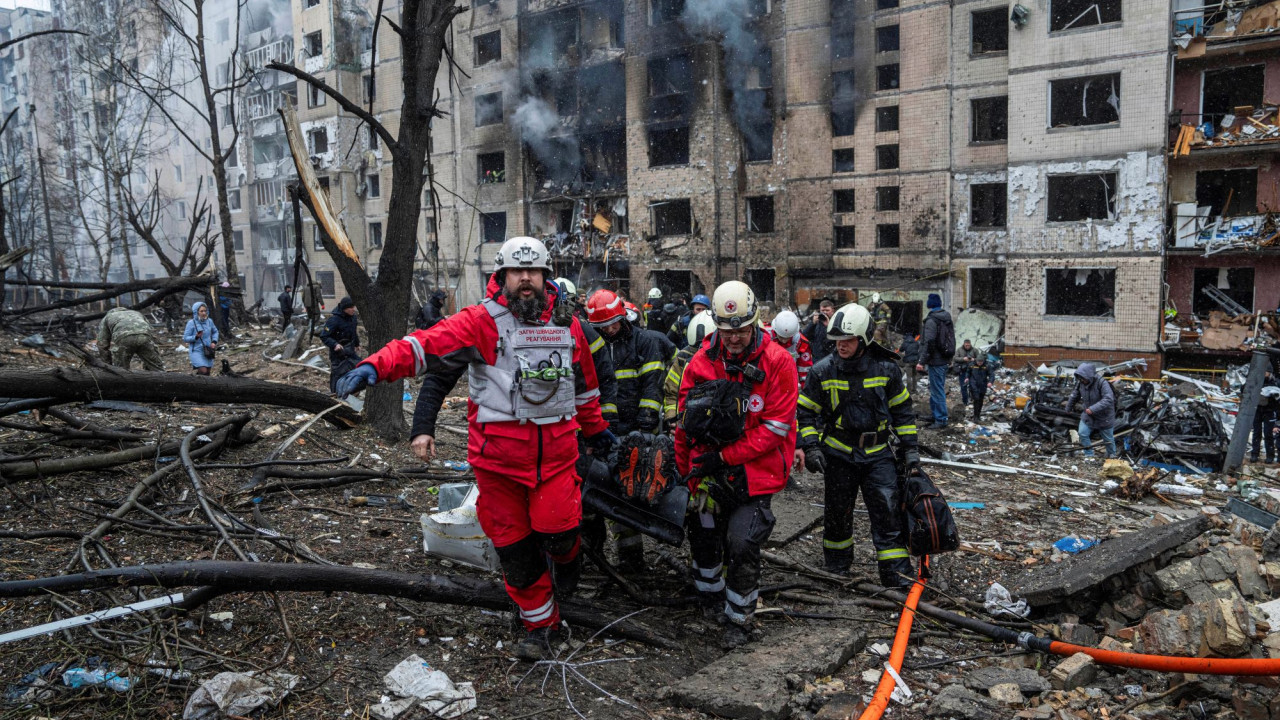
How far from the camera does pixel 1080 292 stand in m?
20.9

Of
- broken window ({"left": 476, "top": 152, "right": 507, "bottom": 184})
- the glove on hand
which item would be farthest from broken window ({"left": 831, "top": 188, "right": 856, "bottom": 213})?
the glove on hand

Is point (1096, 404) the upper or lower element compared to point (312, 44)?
lower

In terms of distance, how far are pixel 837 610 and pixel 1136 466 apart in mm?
6996

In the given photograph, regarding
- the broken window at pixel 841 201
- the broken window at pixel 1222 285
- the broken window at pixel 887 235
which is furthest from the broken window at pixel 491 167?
the broken window at pixel 1222 285

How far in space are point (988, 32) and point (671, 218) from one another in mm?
11371

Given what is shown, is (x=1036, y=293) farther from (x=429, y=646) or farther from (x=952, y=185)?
(x=429, y=646)

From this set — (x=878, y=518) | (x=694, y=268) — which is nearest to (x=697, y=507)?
(x=878, y=518)

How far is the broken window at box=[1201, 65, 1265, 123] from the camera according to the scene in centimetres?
1936

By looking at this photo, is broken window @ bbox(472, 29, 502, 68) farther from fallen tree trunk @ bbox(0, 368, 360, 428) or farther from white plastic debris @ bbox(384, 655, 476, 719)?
white plastic debris @ bbox(384, 655, 476, 719)

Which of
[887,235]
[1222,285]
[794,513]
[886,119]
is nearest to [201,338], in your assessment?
[794,513]

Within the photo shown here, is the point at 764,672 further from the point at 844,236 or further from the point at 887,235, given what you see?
the point at 844,236

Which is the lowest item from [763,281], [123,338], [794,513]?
[794,513]

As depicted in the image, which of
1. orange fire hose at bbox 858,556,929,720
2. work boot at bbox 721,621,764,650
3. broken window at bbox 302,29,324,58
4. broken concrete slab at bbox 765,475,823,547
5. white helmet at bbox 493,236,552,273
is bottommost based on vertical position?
broken concrete slab at bbox 765,475,823,547

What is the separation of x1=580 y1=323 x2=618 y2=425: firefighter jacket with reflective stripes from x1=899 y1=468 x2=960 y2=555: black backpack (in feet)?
6.35
